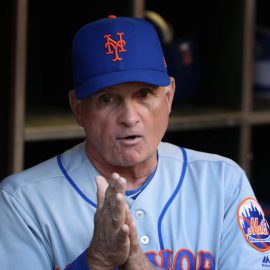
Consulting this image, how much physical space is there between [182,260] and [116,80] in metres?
0.45

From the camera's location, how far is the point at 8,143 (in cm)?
258

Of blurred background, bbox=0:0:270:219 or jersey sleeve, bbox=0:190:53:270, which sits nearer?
jersey sleeve, bbox=0:190:53:270

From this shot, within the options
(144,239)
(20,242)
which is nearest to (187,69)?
(144,239)

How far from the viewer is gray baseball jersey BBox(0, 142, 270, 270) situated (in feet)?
5.97

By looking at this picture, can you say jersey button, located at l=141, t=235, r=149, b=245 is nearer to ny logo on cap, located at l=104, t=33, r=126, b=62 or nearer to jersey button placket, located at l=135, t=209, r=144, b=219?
jersey button placket, located at l=135, t=209, r=144, b=219

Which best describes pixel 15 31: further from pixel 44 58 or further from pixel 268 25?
pixel 268 25

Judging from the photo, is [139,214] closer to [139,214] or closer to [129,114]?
[139,214]

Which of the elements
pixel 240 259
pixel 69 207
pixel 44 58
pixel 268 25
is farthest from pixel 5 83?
pixel 268 25

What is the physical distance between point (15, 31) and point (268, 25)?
1.47m

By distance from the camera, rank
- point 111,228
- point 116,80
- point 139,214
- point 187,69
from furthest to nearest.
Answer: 1. point 187,69
2. point 139,214
3. point 116,80
4. point 111,228

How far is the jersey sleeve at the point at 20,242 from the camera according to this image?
70.3 inches

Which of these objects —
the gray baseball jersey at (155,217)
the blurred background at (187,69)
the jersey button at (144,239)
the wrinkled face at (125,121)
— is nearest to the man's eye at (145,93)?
the wrinkled face at (125,121)

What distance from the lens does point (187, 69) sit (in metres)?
3.04

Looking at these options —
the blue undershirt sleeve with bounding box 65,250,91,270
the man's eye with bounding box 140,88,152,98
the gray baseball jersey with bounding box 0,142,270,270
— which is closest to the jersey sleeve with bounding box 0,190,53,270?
the gray baseball jersey with bounding box 0,142,270,270
